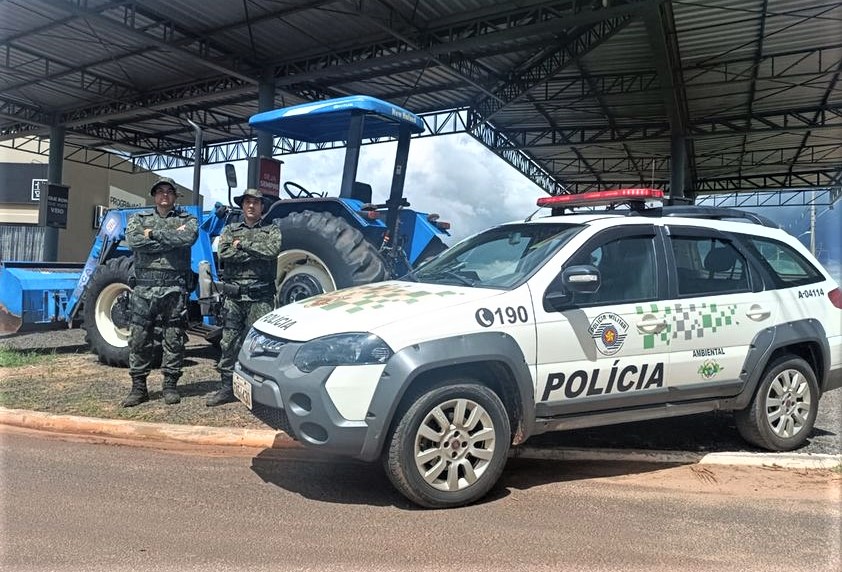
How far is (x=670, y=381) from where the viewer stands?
448 cm

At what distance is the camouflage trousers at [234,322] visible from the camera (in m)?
6.03

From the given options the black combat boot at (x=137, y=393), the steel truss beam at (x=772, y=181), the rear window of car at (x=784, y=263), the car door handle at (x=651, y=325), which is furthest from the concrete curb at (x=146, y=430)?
the steel truss beam at (x=772, y=181)

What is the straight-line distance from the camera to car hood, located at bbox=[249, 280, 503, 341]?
12.5ft

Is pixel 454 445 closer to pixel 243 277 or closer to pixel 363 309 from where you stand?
pixel 363 309

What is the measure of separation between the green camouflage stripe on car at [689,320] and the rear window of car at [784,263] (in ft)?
2.31

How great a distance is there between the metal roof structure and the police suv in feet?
29.2

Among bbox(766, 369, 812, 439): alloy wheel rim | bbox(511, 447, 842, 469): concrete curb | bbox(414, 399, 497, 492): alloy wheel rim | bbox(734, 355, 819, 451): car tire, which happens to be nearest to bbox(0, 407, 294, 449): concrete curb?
bbox(414, 399, 497, 492): alloy wheel rim

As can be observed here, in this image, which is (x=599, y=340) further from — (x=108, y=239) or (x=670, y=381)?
(x=108, y=239)

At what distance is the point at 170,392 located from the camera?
238 inches

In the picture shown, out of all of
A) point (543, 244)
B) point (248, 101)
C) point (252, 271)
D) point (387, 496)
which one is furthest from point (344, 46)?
point (387, 496)

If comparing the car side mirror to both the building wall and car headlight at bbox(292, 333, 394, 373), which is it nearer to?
car headlight at bbox(292, 333, 394, 373)

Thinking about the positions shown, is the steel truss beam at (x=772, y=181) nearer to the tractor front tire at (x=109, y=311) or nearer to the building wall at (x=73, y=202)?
the building wall at (x=73, y=202)

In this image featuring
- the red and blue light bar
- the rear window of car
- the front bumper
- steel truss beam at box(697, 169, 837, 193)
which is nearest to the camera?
the front bumper

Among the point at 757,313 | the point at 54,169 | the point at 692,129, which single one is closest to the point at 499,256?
the point at 757,313
